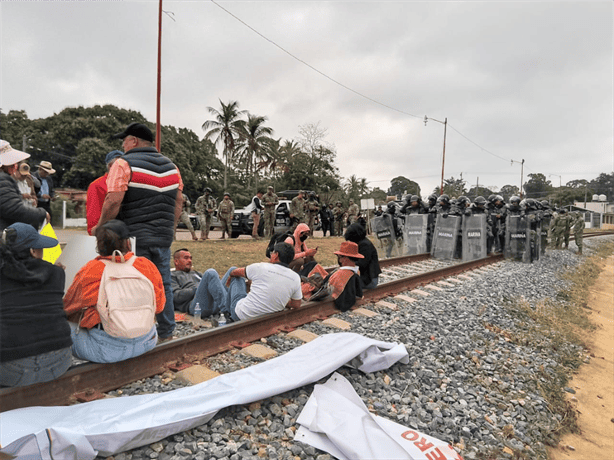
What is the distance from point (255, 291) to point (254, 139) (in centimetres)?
3399

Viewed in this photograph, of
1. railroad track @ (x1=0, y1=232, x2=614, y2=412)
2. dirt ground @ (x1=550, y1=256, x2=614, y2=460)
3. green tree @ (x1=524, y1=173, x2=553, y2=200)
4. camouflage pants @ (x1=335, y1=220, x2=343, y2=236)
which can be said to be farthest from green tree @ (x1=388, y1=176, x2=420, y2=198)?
railroad track @ (x1=0, y1=232, x2=614, y2=412)

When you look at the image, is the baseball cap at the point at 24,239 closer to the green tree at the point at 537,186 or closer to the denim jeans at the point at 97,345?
the denim jeans at the point at 97,345

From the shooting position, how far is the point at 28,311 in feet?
8.17

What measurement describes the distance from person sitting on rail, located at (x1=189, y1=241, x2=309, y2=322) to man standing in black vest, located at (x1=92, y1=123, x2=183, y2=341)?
3.52 feet

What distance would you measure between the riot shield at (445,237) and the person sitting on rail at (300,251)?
23.7 ft

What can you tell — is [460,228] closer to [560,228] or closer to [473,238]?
[473,238]

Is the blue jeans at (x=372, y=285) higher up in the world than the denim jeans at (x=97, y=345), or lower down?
lower down

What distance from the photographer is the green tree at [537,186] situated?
3553 inches

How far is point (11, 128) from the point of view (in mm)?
28062

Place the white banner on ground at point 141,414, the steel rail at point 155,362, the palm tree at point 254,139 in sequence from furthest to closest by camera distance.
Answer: the palm tree at point 254,139 → the steel rail at point 155,362 → the white banner on ground at point 141,414

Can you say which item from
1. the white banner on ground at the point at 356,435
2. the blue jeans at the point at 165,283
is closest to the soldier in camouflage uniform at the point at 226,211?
the blue jeans at the point at 165,283

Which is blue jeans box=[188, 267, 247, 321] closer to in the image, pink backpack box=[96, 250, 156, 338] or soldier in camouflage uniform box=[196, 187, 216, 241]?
pink backpack box=[96, 250, 156, 338]

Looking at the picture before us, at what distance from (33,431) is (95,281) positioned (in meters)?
1.04

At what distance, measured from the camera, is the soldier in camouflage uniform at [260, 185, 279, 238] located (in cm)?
1560
